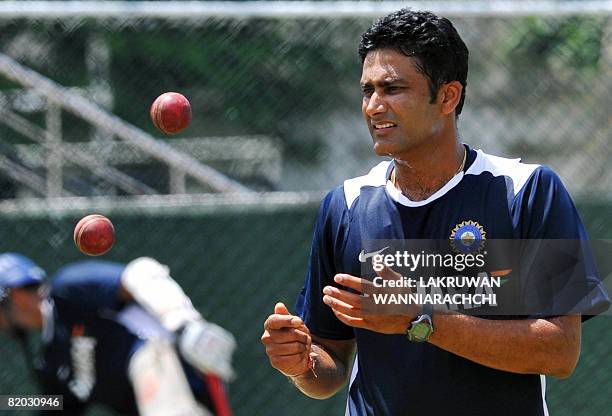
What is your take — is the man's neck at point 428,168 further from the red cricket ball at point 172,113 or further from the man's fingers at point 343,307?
the red cricket ball at point 172,113

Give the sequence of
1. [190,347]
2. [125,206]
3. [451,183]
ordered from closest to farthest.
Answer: [451,183], [190,347], [125,206]

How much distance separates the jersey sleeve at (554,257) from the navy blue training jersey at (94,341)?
9.89ft

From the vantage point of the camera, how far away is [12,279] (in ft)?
19.0

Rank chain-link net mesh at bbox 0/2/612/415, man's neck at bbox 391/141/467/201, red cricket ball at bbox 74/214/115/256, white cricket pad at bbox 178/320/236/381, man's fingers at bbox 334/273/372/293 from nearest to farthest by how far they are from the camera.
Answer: man's fingers at bbox 334/273/372/293 → man's neck at bbox 391/141/467/201 → red cricket ball at bbox 74/214/115/256 → white cricket pad at bbox 178/320/236/381 → chain-link net mesh at bbox 0/2/612/415

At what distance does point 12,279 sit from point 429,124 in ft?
10.9

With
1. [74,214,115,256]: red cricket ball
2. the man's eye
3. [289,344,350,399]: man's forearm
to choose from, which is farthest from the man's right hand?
[74,214,115,256]: red cricket ball

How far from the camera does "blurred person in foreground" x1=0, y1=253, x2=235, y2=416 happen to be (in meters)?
5.66

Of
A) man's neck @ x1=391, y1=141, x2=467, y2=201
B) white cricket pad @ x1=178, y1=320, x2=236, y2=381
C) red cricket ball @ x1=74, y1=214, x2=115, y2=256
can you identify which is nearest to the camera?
man's neck @ x1=391, y1=141, x2=467, y2=201

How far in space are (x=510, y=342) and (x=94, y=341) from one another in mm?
3380

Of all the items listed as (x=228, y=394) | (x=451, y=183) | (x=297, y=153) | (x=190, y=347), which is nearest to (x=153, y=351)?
(x=190, y=347)

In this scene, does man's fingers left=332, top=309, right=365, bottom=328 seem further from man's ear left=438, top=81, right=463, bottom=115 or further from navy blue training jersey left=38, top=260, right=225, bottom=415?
navy blue training jersey left=38, top=260, right=225, bottom=415

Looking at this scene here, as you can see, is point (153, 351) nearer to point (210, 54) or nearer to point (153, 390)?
point (153, 390)

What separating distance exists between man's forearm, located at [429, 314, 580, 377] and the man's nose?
691 mm

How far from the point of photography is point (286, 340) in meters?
3.05
